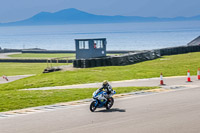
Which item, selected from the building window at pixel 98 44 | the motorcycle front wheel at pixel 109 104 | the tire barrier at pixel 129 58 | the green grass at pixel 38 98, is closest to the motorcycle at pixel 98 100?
the motorcycle front wheel at pixel 109 104

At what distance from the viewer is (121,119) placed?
14.8m

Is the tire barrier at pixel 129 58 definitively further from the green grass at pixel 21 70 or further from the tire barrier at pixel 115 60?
the green grass at pixel 21 70

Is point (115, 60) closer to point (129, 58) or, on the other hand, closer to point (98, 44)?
point (129, 58)

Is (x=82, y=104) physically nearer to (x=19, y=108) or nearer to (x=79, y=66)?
(x=19, y=108)

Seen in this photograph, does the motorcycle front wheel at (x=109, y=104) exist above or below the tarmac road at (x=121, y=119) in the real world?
above

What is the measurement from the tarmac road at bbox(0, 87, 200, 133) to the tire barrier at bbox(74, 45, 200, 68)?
2074 centimetres

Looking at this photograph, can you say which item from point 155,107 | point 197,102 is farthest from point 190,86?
point 155,107

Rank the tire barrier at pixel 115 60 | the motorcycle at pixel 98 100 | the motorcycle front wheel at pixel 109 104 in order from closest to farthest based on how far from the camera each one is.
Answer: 1. the motorcycle at pixel 98 100
2. the motorcycle front wheel at pixel 109 104
3. the tire barrier at pixel 115 60

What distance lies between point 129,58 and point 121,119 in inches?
1163

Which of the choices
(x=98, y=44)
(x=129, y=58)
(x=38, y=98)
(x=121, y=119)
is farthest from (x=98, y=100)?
(x=98, y=44)

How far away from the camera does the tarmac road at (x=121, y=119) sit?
13.2 m

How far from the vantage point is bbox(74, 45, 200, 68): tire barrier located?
39.8 metres

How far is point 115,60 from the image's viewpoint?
137 ft

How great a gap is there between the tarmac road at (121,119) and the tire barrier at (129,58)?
20.7 metres
